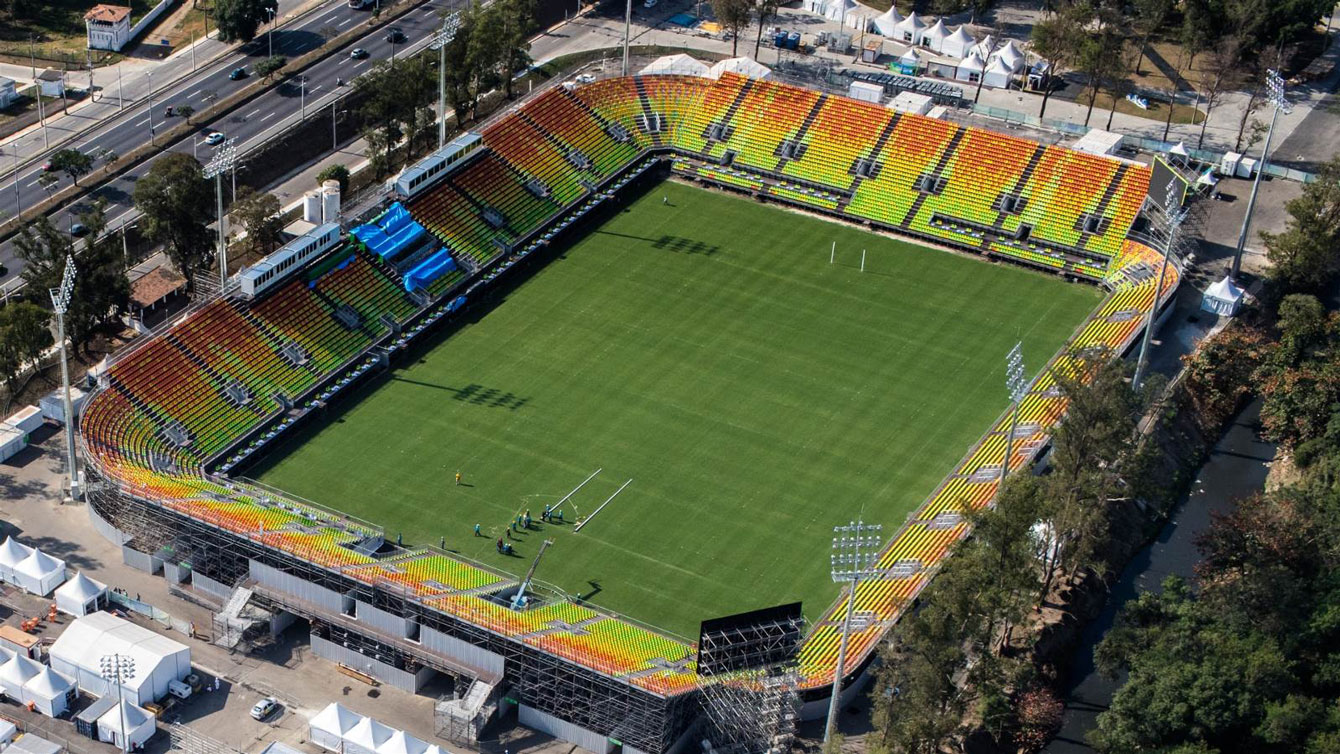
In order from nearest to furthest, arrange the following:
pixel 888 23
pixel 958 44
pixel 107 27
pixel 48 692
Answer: pixel 48 692, pixel 107 27, pixel 958 44, pixel 888 23

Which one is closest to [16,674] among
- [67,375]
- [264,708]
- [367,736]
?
[264,708]

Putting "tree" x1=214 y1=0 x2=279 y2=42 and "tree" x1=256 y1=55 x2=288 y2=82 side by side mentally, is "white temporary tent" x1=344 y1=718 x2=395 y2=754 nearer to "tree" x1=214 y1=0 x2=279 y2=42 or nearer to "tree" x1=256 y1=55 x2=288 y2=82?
"tree" x1=256 y1=55 x2=288 y2=82

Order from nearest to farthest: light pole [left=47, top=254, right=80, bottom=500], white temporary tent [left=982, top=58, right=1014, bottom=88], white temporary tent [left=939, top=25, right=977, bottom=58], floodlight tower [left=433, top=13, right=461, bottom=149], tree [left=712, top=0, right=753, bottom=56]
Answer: light pole [left=47, top=254, right=80, bottom=500]
floodlight tower [left=433, top=13, right=461, bottom=149]
tree [left=712, top=0, right=753, bottom=56]
white temporary tent [left=982, top=58, right=1014, bottom=88]
white temporary tent [left=939, top=25, right=977, bottom=58]

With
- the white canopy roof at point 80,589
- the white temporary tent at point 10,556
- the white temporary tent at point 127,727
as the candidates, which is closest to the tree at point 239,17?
the white temporary tent at point 10,556

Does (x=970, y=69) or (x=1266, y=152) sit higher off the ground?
(x=1266, y=152)

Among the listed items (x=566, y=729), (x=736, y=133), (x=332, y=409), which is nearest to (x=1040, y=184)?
(x=736, y=133)

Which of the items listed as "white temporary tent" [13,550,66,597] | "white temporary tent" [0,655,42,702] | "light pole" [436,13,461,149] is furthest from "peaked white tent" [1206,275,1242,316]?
"white temporary tent" [0,655,42,702]

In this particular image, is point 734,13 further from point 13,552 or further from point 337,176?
point 13,552
